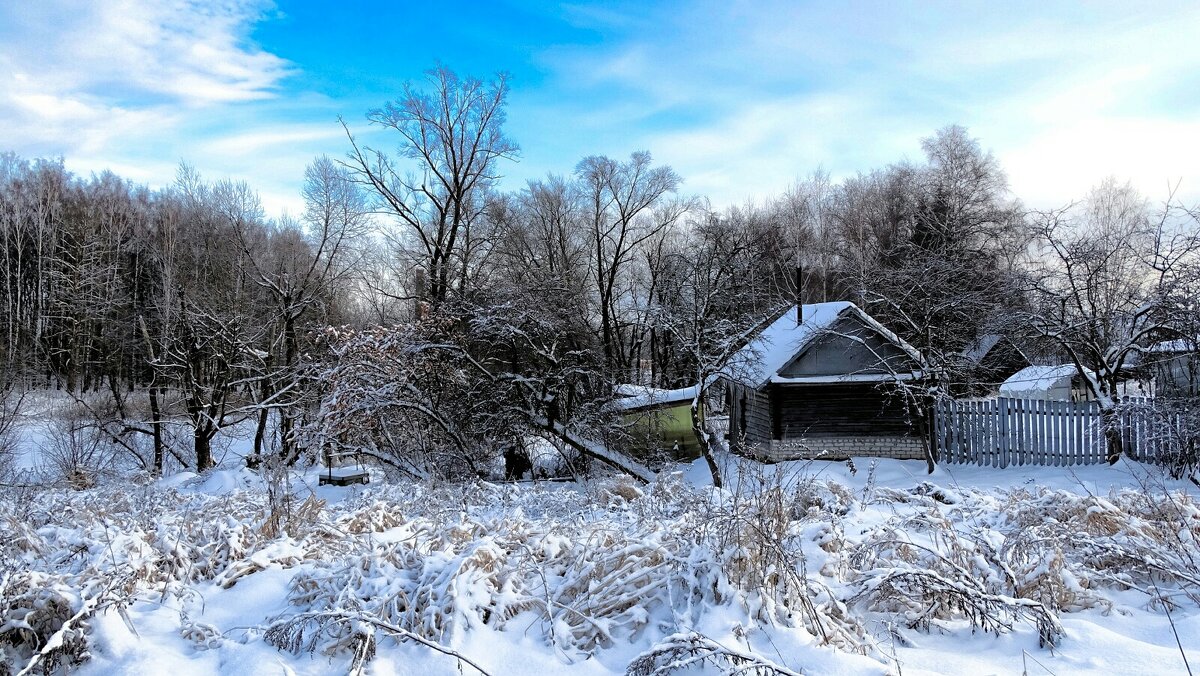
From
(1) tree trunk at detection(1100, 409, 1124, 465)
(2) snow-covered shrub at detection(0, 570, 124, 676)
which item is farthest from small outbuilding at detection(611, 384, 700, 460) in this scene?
(2) snow-covered shrub at detection(0, 570, 124, 676)

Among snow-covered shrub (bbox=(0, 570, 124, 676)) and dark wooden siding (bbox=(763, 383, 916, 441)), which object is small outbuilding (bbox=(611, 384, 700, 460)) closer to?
dark wooden siding (bbox=(763, 383, 916, 441))

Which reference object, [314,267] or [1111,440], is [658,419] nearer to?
[1111,440]

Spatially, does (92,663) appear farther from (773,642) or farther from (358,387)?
(358,387)

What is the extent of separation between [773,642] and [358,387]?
479 inches

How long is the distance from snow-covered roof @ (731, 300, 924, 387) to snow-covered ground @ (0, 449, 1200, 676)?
11.7m

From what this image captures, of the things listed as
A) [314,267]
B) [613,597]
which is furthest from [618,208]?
[613,597]

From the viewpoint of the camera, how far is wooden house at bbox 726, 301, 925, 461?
55.9ft

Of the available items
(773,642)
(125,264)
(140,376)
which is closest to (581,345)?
(773,642)

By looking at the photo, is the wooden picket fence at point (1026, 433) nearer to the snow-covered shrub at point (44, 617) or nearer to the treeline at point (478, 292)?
the treeline at point (478, 292)

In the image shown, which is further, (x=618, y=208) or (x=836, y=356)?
(x=618, y=208)

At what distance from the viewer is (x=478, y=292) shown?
657 inches

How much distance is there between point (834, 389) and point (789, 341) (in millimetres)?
1546

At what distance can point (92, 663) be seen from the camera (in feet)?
11.2

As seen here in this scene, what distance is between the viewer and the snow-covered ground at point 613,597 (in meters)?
3.34
